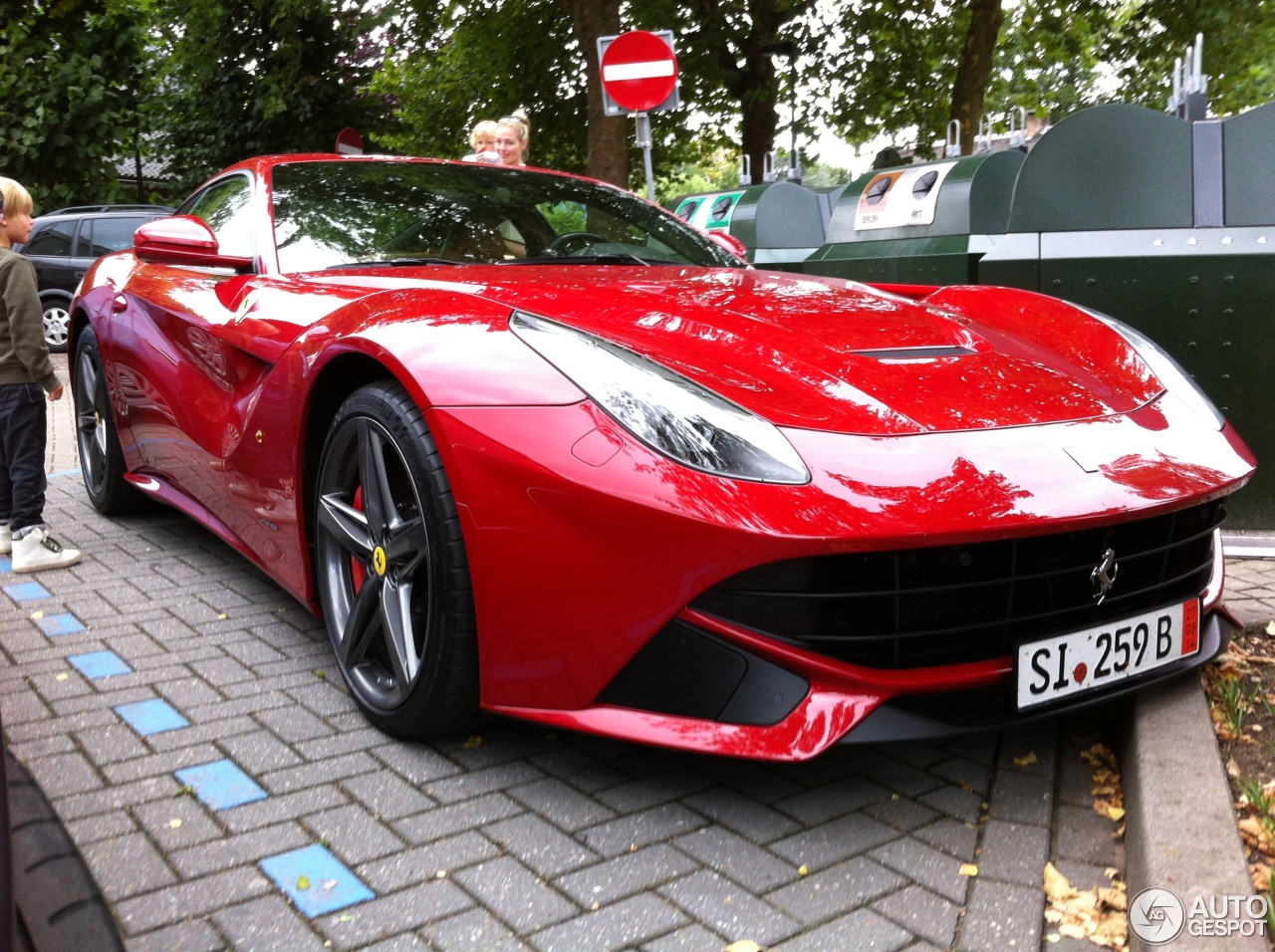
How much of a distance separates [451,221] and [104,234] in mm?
12440

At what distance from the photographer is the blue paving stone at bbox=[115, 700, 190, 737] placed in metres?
2.86

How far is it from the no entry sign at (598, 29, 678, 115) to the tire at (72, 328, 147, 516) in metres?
3.60

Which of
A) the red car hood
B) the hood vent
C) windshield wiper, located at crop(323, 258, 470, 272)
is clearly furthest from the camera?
windshield wiper, located at crop(323, 258, 470, 272)

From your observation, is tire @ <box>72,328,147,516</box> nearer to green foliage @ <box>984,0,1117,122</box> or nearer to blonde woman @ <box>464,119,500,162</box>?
blonde woman @ <box>464,119,500,162</box>

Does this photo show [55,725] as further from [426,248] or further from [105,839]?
[426,248]

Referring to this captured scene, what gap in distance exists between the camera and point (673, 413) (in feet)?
7.45

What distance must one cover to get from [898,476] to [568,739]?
1053 millimetres

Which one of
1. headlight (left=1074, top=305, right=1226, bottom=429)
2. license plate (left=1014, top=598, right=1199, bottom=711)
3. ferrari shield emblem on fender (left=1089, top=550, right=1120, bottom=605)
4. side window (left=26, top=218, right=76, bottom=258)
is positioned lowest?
license plate (left=1014, top=598, right=1199, bottom=711)

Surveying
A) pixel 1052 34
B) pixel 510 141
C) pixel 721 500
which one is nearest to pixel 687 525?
pixel 721 500

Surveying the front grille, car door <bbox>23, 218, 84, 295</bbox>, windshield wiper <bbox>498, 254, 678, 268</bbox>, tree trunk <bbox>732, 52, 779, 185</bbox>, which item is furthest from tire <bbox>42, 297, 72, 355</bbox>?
the front grille

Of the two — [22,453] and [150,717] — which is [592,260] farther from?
[22,453]

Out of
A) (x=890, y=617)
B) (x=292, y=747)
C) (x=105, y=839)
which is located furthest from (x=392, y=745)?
(x=890, y=617)

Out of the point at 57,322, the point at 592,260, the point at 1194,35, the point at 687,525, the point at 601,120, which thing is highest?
the point at 1194,35

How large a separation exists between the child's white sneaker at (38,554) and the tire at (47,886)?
3.34 meters
